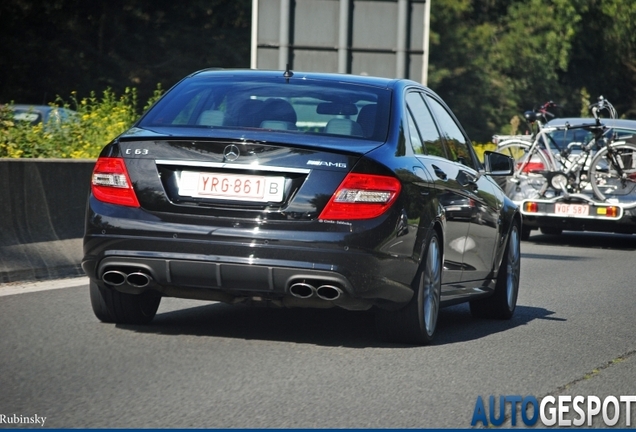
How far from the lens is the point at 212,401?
579cm

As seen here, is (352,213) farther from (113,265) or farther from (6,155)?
(6,155)

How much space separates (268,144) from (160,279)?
0.90 m

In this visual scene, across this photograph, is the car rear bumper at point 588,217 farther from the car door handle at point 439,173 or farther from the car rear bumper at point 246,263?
the car rear bumper at point 246,263

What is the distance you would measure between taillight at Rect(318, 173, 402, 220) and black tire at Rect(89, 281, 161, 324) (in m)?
1.45

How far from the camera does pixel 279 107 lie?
7668mm

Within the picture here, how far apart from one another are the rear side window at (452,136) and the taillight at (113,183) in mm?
A: 2284

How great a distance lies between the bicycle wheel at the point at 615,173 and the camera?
680 inches

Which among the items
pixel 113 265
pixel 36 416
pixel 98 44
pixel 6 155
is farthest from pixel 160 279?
pixel 98 44

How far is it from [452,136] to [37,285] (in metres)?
3.35

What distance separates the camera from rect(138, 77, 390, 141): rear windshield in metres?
7.52

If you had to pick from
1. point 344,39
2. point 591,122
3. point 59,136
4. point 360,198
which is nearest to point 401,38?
point 344,39

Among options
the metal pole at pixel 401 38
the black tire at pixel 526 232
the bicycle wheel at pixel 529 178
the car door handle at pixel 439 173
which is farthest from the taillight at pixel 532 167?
the car door handle at pixel 439 173

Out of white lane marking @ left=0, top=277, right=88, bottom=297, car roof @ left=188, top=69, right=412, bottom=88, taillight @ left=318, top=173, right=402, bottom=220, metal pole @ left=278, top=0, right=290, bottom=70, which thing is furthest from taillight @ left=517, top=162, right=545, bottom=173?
taillight @ left=318, top=173, right=402, bottom=220

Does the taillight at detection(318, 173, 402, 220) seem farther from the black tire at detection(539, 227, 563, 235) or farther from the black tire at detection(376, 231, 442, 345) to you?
the black tire at detection(539, 227, 563, 235)
